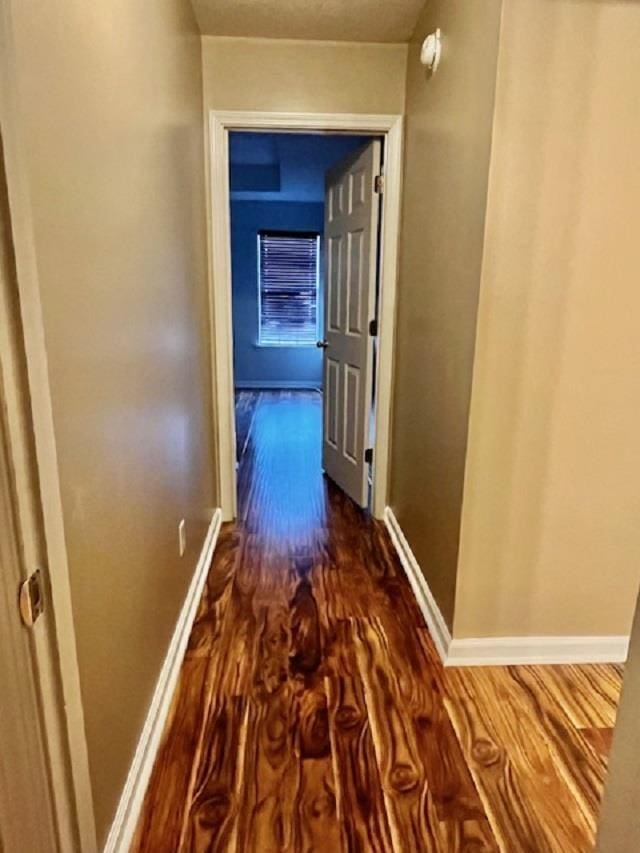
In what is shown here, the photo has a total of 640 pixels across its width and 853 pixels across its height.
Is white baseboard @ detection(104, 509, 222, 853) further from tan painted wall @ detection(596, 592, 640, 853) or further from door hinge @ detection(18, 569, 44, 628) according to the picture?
tan painted wall @ detection(596, 592, 640, 853)

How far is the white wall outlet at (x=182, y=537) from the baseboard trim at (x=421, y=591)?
3.29ft

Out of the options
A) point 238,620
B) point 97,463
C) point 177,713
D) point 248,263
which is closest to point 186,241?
point 97,463

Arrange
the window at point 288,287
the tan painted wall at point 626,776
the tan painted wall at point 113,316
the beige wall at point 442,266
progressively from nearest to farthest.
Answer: the tan painted wall at point 626,776
the tan painted wall at point 113,316
the beige wall at point 442,266
the window at point 288,287

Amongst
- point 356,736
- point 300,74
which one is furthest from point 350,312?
point 356,736

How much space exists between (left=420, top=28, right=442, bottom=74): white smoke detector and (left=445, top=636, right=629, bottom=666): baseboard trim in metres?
2.18

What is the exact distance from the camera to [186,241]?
2.34 metres

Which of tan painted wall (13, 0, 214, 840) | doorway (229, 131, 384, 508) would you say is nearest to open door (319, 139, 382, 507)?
doorway (229, 131, 384, 508)

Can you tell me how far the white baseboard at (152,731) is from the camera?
136cm

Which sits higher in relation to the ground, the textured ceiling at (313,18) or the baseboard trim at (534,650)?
the textured ceiling at (313,18)

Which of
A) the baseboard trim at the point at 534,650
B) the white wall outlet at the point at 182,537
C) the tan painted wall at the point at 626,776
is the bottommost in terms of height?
the baseboard trim at the point at 534,650

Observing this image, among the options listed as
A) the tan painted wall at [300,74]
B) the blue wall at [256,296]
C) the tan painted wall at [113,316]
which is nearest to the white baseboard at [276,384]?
the blue wall at [256,296]

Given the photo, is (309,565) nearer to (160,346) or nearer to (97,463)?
(160,346)

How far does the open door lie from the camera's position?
3164mm

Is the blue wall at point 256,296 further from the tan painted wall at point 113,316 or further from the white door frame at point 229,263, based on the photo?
the tan painted wall at point 113,316
